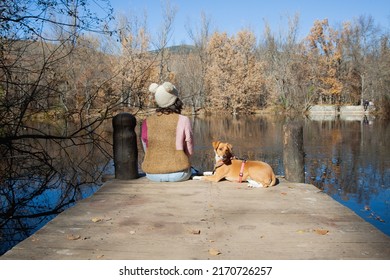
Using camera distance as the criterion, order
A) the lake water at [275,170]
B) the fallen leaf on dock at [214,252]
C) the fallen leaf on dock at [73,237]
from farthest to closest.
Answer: the lake water at [275,170], the fallen leaf on dock at [73,237], the fallen leaf on dock at [214,252]

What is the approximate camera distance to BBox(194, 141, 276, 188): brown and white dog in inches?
206

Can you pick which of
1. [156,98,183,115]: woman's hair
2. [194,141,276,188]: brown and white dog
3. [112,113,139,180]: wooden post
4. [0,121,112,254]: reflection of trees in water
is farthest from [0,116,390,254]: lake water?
[194,141,276,188]: brown and white dog

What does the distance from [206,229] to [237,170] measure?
6.75 feet

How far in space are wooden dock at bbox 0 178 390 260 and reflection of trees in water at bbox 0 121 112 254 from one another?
9.05 feet

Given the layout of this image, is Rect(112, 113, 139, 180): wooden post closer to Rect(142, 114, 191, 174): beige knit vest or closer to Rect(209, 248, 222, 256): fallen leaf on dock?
Rect(142, 114, 191, 174): beige knit vest

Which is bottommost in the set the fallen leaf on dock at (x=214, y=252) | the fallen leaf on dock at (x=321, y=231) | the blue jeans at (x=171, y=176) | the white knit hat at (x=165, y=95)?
the fallen leaf on dock at (x=321, y=231)

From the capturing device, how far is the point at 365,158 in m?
13.7

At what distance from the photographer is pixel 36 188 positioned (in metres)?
8.92

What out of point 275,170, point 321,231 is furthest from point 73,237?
point 275,170

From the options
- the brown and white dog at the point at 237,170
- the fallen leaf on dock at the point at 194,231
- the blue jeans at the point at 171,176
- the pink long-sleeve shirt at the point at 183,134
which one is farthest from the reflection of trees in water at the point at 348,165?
the fallen leaf on dock at the point at 194,231

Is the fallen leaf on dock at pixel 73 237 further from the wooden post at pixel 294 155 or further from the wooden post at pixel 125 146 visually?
the wooden post at pixel 294 155

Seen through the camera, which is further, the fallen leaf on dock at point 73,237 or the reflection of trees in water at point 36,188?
the reflection of trees in water at point 36,188

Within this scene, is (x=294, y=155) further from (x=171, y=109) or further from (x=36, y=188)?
(x=36, y=188)

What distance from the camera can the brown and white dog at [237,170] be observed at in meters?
5.23
